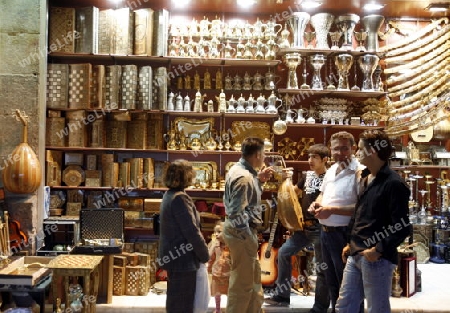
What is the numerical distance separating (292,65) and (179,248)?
353 cm

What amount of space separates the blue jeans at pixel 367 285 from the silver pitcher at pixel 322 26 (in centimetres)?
374

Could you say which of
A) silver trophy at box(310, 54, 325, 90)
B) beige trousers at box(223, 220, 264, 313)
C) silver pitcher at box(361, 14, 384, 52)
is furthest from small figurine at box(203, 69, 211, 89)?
beige trousers at box(223, 220, 264, 313)

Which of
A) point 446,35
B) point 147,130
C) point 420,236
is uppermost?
point 446,35

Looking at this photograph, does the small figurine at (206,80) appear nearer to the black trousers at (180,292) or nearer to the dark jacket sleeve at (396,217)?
the black trousers at (180,292)

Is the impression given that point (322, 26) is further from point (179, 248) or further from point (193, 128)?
point (179, 248)

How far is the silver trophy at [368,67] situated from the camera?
6293mm

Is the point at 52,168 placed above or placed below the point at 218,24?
below

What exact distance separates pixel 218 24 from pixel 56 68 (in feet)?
6.92

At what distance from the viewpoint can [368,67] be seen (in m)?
6.32

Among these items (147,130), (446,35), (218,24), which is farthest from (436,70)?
(147,130)

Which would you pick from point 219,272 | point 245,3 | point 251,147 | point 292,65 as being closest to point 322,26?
point 292,65

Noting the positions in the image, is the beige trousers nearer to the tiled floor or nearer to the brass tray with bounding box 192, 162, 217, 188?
the tiled floor

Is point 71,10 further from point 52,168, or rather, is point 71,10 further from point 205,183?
point 205,183

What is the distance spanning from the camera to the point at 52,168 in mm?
5859
